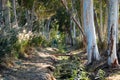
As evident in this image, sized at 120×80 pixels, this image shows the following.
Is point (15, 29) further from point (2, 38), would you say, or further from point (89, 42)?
point (89, 42)

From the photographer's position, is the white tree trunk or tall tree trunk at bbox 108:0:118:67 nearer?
tall tree trunk at bbox 108:0:118:67

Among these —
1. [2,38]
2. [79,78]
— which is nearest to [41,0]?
[2,38]

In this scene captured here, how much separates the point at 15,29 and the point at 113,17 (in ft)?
13.5

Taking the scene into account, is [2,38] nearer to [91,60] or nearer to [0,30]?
[0,30]

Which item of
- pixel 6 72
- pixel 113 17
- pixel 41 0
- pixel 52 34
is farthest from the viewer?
pixel 52 34

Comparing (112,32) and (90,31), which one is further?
(90,31)

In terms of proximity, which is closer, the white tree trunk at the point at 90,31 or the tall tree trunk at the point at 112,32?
the tall tree trunk at the point at 112,32

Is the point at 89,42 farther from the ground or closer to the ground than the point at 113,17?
closer to the ground

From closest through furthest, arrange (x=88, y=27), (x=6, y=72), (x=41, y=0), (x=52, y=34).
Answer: (x=6, y=72), (x=88, y=27), (x=41, y=0), (x=52, y=34)

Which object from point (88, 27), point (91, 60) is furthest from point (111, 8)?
point (91, 60)

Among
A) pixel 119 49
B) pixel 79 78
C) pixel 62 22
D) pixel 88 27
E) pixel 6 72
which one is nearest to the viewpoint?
pixel 79 78

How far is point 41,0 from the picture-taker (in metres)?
28.2

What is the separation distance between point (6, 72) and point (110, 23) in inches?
195

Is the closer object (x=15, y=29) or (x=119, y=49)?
(x=15, y=29)
